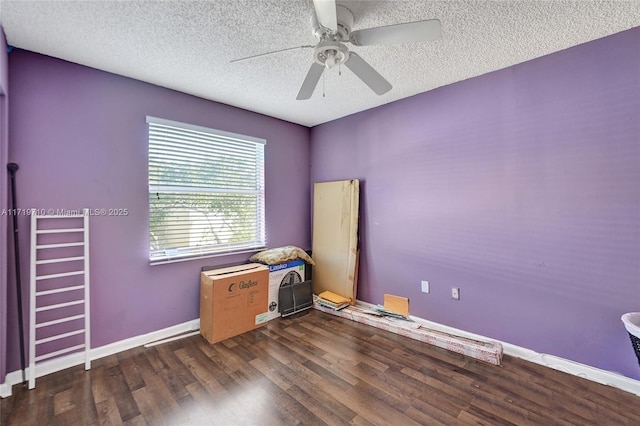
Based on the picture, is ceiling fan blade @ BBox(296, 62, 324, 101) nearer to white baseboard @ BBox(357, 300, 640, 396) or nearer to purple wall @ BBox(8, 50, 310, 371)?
purple wall @ BBox(8, 50, 310, 371)

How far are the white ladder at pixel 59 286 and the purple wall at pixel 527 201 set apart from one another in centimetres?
288

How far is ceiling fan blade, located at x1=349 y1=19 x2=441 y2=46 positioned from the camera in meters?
1.40

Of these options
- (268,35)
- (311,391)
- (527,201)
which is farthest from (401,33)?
(311,391)

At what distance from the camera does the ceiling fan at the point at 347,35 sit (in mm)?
1374

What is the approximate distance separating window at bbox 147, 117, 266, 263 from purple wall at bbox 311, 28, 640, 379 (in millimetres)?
1604

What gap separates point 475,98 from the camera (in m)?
2.55

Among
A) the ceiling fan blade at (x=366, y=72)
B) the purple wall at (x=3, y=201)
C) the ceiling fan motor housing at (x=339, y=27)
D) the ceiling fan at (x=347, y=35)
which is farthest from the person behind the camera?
the purple wall at (x=3, y=201)

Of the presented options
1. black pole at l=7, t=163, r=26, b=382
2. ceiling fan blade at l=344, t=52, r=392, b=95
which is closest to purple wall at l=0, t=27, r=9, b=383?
black pole at l=7, t=163, r=26, b=382

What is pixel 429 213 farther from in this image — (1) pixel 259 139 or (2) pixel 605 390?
(1) pixel 259 139

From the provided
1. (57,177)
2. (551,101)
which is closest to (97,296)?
(57,177)

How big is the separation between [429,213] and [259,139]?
221cm

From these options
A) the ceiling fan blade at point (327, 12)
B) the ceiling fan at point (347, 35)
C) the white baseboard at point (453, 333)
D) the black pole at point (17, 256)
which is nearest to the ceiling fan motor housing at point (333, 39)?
the ceiling fan at point (347, 35)

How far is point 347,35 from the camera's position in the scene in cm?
168

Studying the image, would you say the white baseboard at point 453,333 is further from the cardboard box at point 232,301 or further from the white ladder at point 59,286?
the cardboard box at point 232,301
